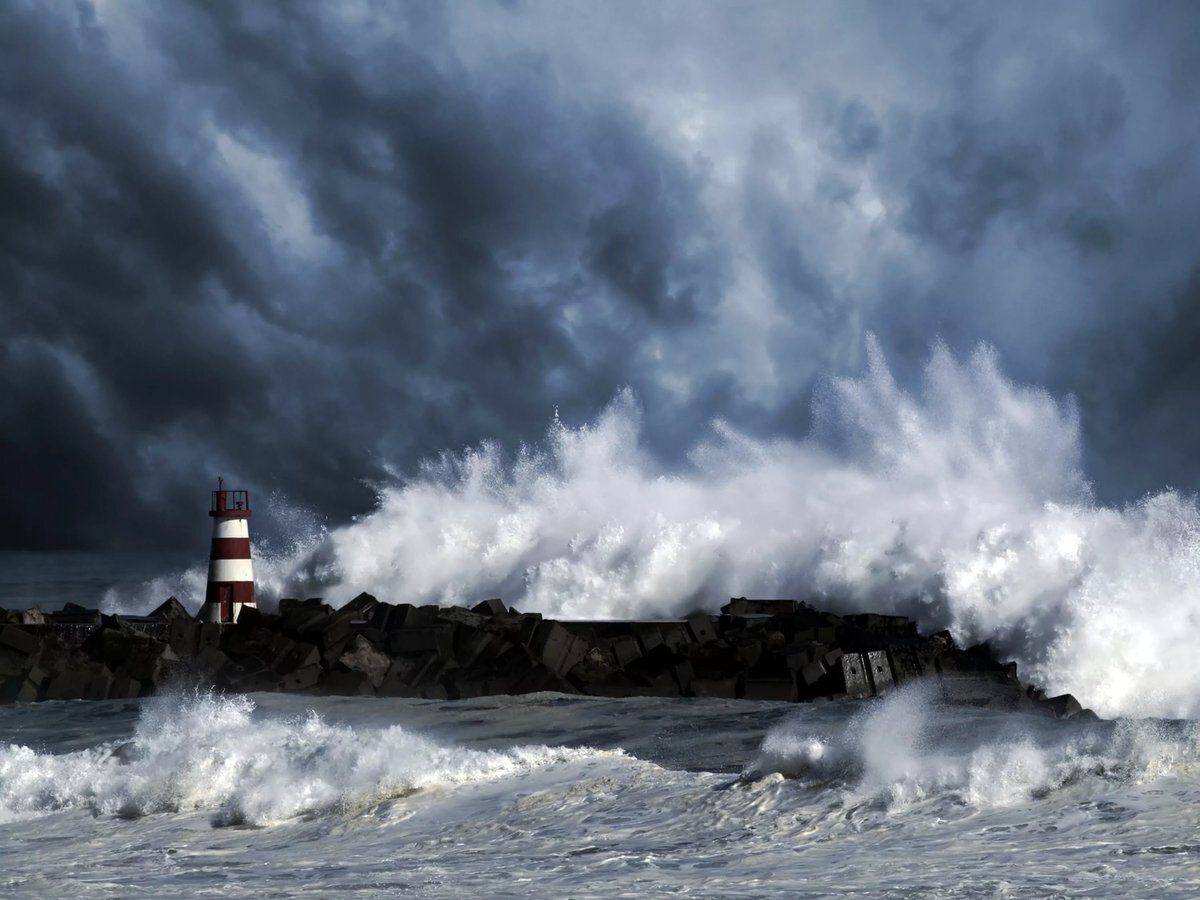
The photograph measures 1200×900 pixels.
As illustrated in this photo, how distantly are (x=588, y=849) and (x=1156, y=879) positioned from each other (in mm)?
2001

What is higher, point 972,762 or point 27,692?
point 27,692

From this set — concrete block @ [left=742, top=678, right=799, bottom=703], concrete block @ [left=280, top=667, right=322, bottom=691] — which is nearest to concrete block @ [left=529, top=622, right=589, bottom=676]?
concrete block @ [left=742, top=678, right=799, bottom=703]

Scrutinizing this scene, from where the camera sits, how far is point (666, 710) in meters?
9.55

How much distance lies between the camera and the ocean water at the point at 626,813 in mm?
4414

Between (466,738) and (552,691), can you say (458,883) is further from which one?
(552,691)

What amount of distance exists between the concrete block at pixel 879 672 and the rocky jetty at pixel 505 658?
0.06 ft

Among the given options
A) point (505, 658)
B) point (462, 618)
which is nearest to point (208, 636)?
point (462, 618)

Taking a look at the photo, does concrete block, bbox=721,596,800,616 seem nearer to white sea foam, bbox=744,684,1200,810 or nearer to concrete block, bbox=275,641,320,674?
concrete block, bbox=275,641,320,674

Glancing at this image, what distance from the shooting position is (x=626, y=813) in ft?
18.1

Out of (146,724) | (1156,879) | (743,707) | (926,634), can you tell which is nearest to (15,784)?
(146,724)

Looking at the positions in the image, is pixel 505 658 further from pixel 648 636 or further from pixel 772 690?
pixel 772 690

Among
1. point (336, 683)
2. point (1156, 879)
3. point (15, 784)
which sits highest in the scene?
point (336, 683)

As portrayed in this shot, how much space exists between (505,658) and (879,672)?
3161 millimetres

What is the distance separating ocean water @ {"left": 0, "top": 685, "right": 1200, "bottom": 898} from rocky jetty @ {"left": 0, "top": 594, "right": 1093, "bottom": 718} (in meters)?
3.20
